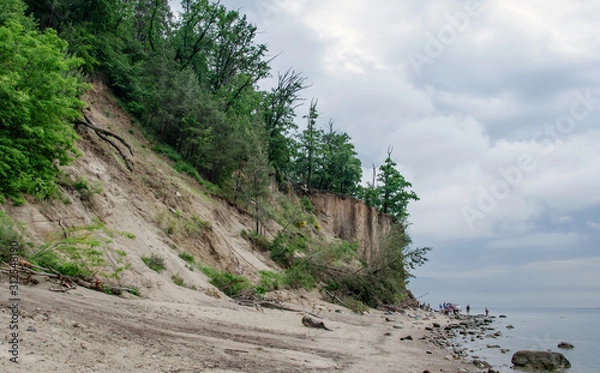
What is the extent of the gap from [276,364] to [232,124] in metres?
23.0

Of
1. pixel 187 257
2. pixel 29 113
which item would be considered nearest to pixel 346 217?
pixel 187 257

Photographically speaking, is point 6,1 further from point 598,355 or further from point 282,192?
point 598,355

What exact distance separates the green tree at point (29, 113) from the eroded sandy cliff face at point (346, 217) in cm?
3091

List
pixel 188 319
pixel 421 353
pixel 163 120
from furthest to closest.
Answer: pixel 163 120
pixel 421 353
pixel 188 319

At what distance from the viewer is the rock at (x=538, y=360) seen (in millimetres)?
10817

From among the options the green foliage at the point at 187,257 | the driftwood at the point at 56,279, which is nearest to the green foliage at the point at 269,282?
the green foliage at the point at 187,257

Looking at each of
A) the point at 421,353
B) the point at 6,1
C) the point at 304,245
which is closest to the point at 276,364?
the point at 421,353

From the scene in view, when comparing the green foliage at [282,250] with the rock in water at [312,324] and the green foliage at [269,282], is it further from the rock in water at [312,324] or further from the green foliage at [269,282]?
the rock in water at [312,324]

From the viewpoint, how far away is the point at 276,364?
5969 millimetres

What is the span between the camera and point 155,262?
519 inches

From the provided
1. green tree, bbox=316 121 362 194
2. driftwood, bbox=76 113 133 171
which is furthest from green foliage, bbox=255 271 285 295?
green tree, bbox=316 121 362 194

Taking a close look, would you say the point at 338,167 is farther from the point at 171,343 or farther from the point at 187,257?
the point at 171,343

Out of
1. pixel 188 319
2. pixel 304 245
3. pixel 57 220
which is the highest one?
pixel 304 245

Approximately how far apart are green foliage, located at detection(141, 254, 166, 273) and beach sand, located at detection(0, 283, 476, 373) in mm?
2082
